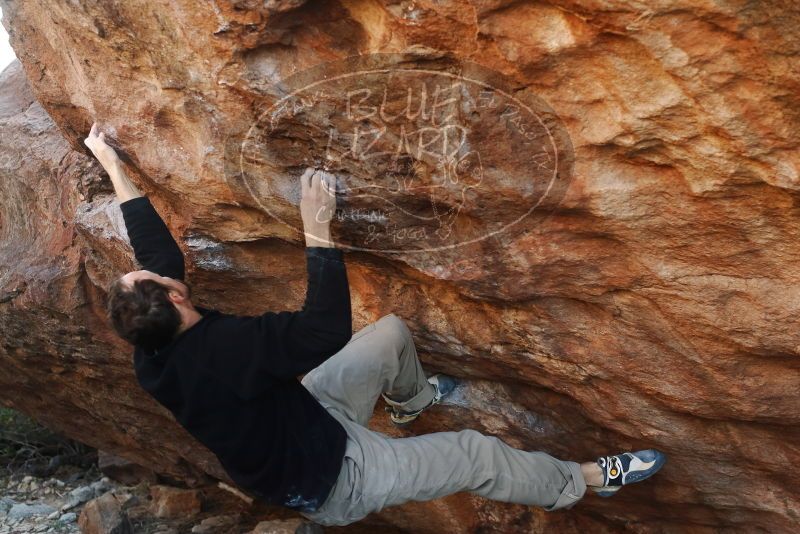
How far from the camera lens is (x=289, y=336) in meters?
2.53

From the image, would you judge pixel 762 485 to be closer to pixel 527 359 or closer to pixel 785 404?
pixel 785 404

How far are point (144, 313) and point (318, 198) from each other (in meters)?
0.71

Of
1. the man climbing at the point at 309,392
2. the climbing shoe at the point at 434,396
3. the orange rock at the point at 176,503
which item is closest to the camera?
the man climbing at the point at 309,392

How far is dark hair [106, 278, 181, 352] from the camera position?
261 centimetres

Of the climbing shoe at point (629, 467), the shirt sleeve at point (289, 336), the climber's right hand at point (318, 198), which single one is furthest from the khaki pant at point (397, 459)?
the climber's right hand at point (318, 198)

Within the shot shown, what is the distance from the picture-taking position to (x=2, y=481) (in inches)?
228

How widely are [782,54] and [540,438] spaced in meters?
2.04

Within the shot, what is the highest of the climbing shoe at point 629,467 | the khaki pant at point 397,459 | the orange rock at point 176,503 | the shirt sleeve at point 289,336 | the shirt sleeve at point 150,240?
the shirt sleeve at point 150,240

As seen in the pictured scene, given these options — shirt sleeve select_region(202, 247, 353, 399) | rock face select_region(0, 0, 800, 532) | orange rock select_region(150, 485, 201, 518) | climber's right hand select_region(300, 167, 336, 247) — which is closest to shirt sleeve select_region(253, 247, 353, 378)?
shirt sleeve select_region(202, 247, 353, 399)

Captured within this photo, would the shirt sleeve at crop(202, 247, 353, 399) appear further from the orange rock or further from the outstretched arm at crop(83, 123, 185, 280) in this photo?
the orange rock

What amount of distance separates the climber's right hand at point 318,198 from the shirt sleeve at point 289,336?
0.15 metres

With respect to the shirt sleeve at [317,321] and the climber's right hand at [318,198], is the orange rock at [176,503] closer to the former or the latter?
the shirt sleeve at [317,321]

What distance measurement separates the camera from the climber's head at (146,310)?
8.56ft

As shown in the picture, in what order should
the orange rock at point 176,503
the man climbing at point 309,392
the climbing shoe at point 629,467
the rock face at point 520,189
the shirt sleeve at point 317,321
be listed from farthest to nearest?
1. the orange rock at point 176,503
2. the climbing shoe at point 629,467
3. the man climbing at point 309,392
4. the shirt sleeve at point 317,321
5. the rock face at point 520,189
